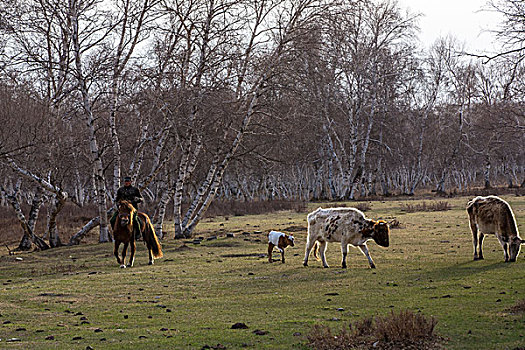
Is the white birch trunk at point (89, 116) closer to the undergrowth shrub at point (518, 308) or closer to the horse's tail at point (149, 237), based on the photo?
the horse's tail at point (149, 237)

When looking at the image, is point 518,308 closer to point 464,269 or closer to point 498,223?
point 464,269

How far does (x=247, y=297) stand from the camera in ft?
43.2

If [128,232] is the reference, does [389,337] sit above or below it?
below

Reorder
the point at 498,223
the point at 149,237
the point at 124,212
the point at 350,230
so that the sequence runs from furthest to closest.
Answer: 1. the point at 149,237
2. the point at 124,212
3. the point at 350,230
4. the point at 498,223

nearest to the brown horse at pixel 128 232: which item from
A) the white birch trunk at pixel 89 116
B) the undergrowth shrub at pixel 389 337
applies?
the white birch trunk at pixel 89 116

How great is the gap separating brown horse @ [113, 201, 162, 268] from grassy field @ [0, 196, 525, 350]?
531 mm

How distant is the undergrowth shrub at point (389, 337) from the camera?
8094 mm

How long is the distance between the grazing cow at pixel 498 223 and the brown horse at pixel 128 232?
1039 cm

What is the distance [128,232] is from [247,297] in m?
7.63

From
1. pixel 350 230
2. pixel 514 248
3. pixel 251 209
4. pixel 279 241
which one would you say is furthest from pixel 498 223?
pixel 251 209

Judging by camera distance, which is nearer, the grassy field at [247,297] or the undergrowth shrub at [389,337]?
the undergrowth shrub at [389,337]

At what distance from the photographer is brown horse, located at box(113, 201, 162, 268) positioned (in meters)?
19.0

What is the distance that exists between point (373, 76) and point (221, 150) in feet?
109

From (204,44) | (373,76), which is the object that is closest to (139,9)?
(204,44)
